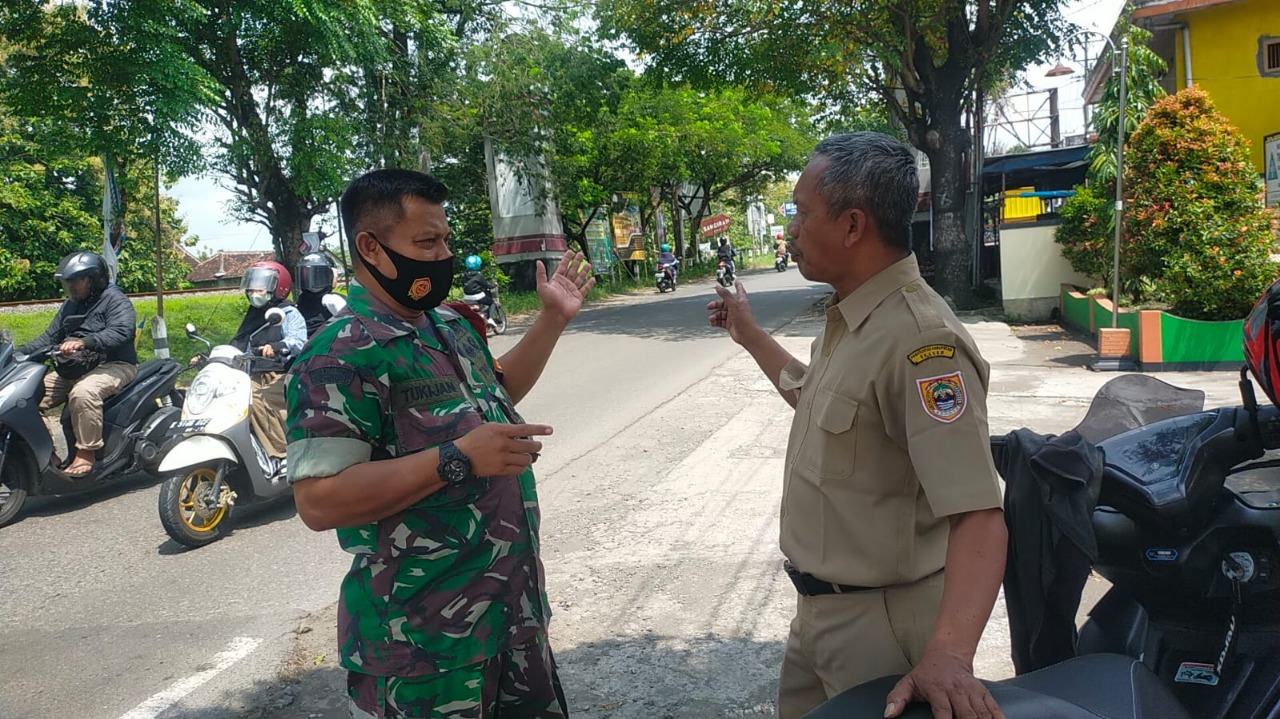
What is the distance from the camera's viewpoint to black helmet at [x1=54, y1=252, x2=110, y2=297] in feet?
21.0

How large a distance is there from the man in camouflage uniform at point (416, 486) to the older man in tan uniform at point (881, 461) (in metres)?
0.58

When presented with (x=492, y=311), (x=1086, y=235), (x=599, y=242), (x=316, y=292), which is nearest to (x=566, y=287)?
(x=316, y=292)

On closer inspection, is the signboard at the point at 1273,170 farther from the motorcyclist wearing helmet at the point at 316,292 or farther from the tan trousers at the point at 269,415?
the tan trousers at the point at 269,415

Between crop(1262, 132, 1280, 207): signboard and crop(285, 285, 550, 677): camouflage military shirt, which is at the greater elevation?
crop(1262, 132, 1280, 207): signboard

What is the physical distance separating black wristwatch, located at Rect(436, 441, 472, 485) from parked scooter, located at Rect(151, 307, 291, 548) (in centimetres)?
408

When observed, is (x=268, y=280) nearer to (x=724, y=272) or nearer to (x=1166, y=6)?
(x=1166, y=6)

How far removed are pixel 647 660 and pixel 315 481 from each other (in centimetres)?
214

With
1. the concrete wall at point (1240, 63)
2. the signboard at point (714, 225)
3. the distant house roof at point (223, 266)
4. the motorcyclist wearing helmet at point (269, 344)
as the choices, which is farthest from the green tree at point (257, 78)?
the distant house roof at point (223, 266)

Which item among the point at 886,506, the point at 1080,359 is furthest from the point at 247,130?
the point at 886,506

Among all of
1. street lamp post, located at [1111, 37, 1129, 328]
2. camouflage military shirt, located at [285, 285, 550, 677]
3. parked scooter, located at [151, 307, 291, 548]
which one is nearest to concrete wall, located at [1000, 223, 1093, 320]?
street lamp post, located at [1111, 37, 1129, 328]

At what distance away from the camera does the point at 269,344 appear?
609 centimetres

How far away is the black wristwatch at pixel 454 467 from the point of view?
1766 mm

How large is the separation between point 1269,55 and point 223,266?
182 ft

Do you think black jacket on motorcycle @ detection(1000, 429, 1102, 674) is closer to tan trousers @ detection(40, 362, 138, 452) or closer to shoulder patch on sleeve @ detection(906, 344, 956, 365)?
shoulder patch on sleeve @ detection(906, 344, 956, 365)
